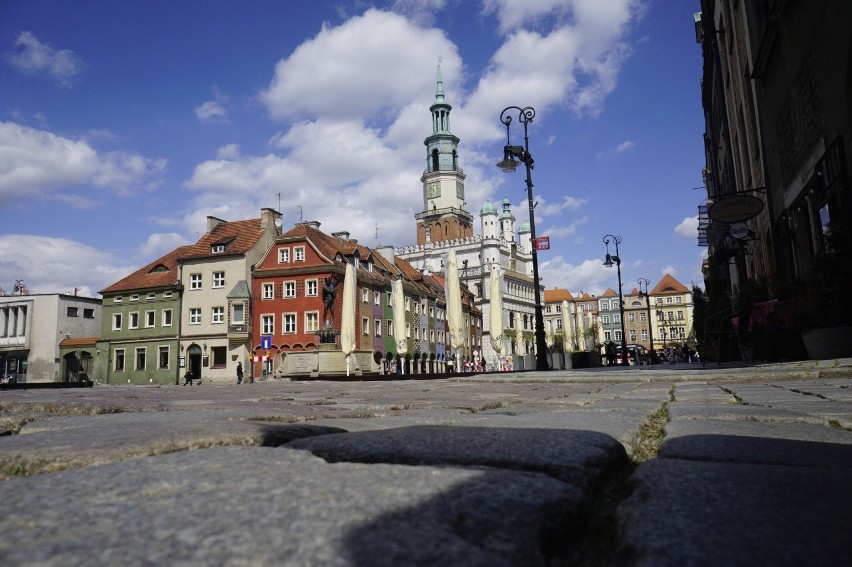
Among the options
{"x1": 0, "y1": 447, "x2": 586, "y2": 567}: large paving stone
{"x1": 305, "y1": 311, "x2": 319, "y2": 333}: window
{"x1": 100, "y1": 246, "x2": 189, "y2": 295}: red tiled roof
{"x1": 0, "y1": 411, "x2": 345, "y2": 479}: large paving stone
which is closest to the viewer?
{"x1": 0, "y1": 447, "x2": 586, "y2": 567}: large paving stone

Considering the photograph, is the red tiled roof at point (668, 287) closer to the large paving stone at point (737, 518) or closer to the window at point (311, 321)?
the window at point (311, 321)

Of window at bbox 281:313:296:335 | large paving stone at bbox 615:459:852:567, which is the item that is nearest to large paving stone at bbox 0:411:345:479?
large paving stone at bbox 615:459:852:567

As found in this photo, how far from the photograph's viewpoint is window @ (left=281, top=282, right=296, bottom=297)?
44281 millimetres

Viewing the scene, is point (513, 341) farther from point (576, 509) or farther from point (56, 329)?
point (576, 509)

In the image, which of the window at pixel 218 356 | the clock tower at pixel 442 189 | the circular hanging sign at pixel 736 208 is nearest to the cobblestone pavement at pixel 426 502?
the circular hanging sign at pixel 736 208

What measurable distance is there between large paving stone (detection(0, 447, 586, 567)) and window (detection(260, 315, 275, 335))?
44.3 m

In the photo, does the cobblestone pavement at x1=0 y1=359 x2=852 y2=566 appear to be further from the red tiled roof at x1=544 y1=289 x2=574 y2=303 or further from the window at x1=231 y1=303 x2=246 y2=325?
the red tiled roof at x1=544 y1=289 x2=574 y2=303

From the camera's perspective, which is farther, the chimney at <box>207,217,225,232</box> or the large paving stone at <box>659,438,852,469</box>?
the chimney at <box>207,217,225,232</box>

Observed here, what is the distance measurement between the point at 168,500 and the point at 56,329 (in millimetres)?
56692

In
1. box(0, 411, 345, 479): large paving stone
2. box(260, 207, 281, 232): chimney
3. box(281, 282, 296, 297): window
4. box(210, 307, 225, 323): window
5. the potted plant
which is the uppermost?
box(260, 207, 281, 232): chimney

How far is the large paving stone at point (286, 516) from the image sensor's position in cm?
81

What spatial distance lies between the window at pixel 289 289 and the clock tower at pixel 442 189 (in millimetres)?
57511

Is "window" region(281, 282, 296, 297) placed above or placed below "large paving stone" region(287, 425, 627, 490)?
above

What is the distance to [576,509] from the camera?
1136mm
